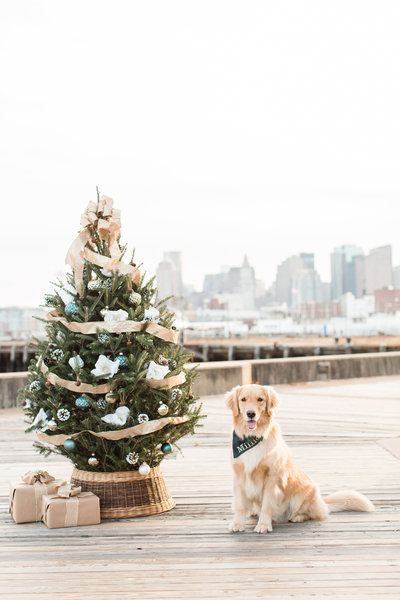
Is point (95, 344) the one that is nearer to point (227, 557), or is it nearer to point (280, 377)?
point (227, 557)

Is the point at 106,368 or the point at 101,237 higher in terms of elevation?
the point at 101,237

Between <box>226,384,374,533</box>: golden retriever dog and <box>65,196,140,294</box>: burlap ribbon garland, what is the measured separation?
46.6 inches

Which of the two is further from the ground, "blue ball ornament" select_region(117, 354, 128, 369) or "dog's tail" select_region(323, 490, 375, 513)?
"blue ball ornament" select_region(117, 354, 128, 369)

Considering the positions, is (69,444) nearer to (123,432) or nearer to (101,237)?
(123,432)

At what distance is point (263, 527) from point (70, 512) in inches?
47.9

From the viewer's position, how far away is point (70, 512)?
4.58 m

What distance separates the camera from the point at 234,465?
175 inches

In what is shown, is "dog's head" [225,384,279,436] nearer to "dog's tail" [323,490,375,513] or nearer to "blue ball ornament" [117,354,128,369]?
"blue ball ornament" [117,354,128,369]

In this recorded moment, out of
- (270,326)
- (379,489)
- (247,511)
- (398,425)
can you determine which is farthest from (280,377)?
(270,326)

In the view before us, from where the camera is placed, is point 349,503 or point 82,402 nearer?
point 82,402

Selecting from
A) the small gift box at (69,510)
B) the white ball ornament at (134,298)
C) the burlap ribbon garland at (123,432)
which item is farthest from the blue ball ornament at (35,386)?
the white ball ornament at (134,298)

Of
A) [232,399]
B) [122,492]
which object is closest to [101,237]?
[232,399]

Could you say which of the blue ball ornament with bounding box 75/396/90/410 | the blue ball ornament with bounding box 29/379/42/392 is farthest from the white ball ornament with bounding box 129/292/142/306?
the blue ball ornament with bounding box 29/379/42/392

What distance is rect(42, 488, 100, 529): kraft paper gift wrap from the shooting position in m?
4.57
